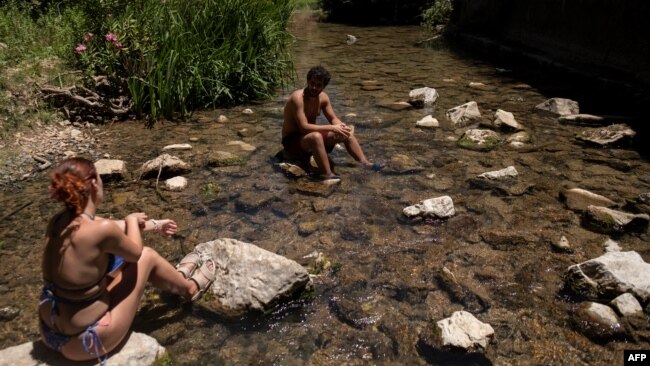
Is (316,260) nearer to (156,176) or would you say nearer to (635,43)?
(156,176)

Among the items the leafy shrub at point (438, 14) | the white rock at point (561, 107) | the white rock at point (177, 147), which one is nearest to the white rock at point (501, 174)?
the white rock at point (561, 107)

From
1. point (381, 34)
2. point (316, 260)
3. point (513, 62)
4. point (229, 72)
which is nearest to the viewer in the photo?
point (316, 260)

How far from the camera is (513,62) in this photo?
10.7 m

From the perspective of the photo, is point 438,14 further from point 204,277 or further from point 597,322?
point 204,277

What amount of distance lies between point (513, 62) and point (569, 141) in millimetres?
5433

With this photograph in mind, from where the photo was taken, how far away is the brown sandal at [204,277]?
3.12m

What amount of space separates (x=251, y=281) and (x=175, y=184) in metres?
2.02

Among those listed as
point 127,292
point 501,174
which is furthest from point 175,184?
point 501,174

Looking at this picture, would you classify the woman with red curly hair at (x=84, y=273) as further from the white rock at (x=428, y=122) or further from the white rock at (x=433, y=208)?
the white rock at (x=428, y=122)

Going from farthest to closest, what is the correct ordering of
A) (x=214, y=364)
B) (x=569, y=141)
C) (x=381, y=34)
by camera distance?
(x=381, y=34)
(x=569, y=141)
(x=214, y=364)

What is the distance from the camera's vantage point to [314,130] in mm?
5016

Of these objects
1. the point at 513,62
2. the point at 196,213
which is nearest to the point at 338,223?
the point at 196,213

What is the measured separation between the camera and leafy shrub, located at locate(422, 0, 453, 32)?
54.4ft

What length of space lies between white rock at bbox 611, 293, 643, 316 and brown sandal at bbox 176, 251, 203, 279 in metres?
2.63
